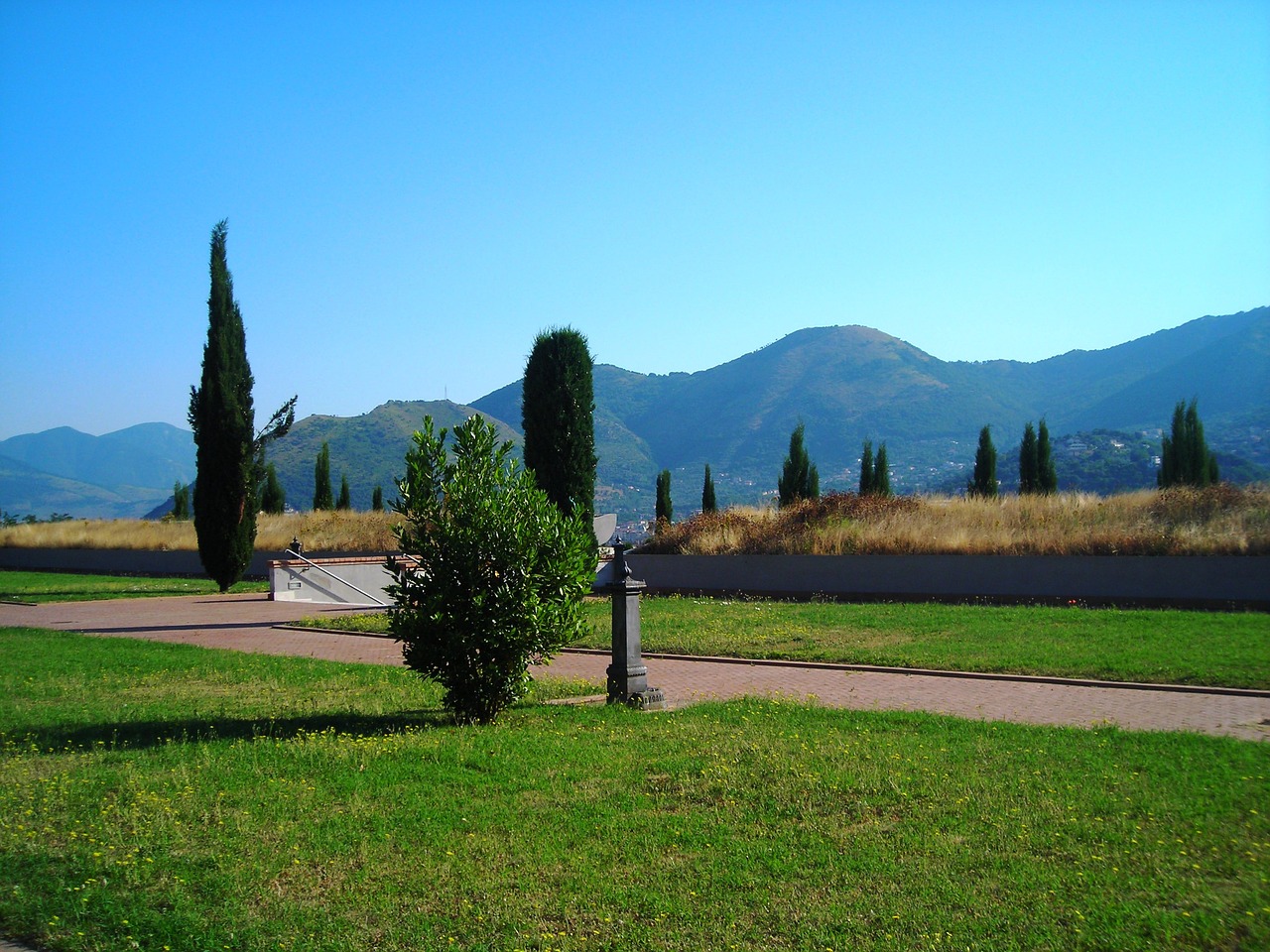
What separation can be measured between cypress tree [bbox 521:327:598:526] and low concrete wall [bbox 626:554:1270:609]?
3.18m

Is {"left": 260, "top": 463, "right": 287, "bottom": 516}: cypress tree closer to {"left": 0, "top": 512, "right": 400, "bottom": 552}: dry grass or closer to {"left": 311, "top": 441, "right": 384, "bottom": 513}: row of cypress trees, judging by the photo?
{"left": 311, "top": 441, "right": 384, "bottom": 513}: row of cypress trees

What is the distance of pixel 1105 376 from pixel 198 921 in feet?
510

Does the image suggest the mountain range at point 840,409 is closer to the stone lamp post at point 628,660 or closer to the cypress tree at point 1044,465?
the cypress tree at point 1044,465

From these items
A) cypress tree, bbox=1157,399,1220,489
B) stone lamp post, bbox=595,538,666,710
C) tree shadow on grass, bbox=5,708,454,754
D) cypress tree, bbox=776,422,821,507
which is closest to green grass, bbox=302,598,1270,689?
stone lamp post, bbox=595,538,666,710

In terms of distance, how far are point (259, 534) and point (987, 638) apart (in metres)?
30.3

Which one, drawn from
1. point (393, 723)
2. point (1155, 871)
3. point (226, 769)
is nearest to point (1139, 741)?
point (1155, 871)

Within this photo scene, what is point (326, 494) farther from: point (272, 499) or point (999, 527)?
point (999, 527)

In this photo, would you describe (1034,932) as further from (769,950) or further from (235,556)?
(235,556)

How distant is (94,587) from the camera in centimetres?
3000

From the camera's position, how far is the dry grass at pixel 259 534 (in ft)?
117

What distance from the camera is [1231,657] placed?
11.6 meters

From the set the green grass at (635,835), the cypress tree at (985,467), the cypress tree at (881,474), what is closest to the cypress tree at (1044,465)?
the cypress tree at (985,467)

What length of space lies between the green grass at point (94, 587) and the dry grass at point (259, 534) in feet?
9.54

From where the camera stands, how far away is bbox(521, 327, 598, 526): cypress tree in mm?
25016
